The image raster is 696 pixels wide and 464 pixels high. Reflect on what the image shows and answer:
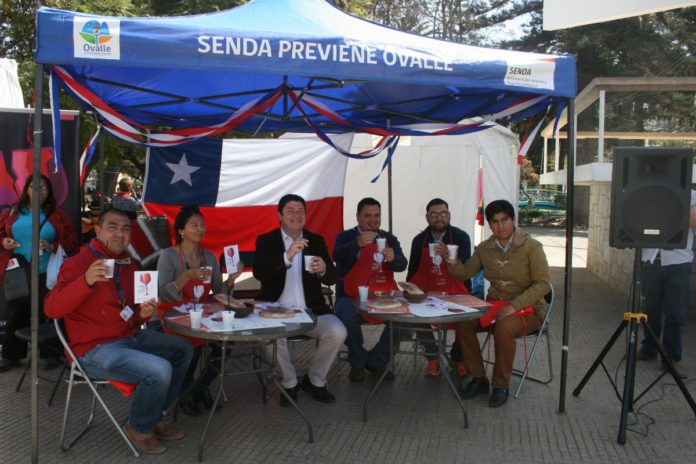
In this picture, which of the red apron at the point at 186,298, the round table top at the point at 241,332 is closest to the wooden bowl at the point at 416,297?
the round table top at the point at 241,332

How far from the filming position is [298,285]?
4.39 meters

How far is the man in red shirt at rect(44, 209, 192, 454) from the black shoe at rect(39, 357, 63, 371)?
1635 mm

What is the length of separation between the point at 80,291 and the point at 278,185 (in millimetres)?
3810

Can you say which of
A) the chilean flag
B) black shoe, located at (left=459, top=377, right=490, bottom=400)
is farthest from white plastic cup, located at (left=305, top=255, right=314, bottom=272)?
the chilean flag

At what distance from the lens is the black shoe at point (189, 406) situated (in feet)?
13.1

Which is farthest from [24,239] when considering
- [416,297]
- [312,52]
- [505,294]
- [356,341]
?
[505,294]

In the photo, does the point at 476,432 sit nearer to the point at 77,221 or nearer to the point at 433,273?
the point at 433,273

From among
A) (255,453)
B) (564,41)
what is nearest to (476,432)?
(255,453)

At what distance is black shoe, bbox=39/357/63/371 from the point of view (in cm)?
491

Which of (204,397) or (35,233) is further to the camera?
(204,397)

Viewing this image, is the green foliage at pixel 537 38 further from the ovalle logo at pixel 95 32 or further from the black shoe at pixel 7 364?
the ovalle logo at pixel 95 32

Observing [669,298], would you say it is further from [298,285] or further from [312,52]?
[312,52]

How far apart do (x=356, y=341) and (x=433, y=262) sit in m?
0.93

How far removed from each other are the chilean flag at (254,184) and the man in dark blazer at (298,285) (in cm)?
232
